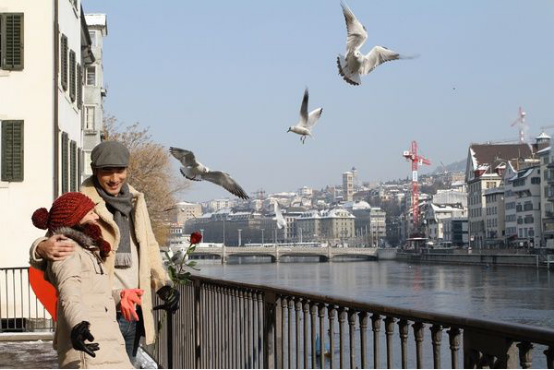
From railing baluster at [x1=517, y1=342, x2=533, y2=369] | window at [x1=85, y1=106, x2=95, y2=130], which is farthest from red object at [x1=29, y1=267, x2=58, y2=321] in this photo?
window at [x1=85, y1=106, x2=95, y2=130]

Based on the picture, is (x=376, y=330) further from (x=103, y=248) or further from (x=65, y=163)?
(x=65, y=163)

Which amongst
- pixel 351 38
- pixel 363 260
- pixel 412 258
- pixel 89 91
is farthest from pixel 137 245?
pixel 363 260

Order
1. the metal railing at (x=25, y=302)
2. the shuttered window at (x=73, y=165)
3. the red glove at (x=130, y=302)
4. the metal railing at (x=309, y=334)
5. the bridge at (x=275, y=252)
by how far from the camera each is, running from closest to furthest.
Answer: the metal railing at (x=309, y=334), the red glove at (x=130, y=302), the metal railing at (x=25, y=302), the shuttered window at (x=73, y=165), the bridge at (x=275, y=252)

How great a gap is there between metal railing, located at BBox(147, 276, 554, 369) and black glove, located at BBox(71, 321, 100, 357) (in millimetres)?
1355

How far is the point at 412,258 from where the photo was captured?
16462 centimetres

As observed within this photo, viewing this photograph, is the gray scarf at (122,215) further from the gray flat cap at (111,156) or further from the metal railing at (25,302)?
the metal railing at (25,302)

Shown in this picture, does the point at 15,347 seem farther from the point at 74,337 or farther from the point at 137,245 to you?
the point at 74,337

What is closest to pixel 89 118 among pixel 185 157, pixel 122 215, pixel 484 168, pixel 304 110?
pixel 304 110

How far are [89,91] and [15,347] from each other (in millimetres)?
30751

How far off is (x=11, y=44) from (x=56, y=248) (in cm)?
1723

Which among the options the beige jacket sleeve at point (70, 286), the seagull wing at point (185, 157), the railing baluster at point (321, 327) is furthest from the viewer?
the seagull wing at point (185, 157)

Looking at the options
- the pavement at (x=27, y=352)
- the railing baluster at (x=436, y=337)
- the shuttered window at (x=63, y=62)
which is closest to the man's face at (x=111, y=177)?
the railing baluster at (x=436, y=337)

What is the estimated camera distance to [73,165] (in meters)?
25.2

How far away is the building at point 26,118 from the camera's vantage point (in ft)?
67.2
